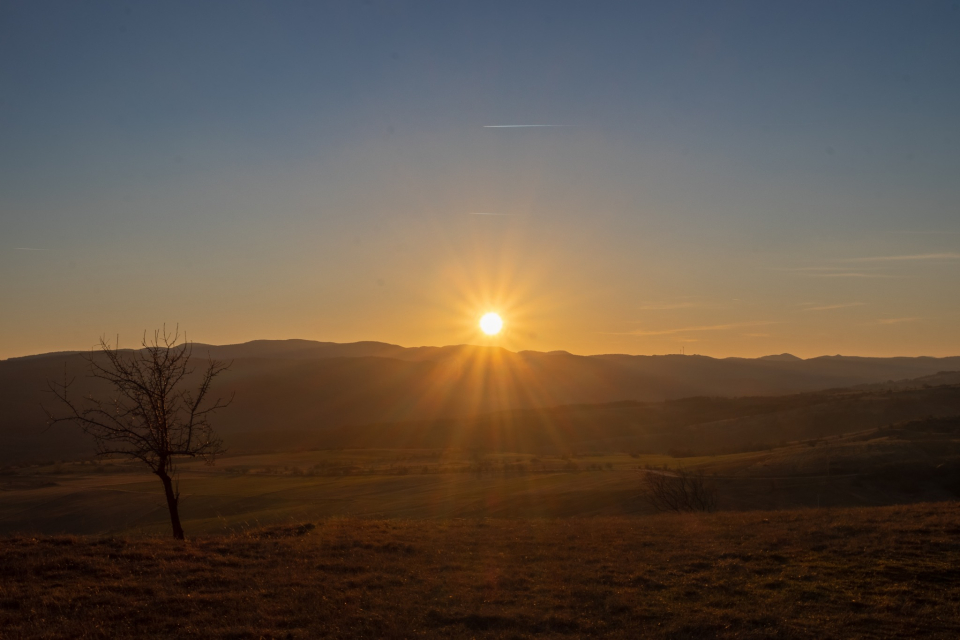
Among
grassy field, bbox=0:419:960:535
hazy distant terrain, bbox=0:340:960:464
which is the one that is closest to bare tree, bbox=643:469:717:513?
grassy field, bbox=0:419:960:535

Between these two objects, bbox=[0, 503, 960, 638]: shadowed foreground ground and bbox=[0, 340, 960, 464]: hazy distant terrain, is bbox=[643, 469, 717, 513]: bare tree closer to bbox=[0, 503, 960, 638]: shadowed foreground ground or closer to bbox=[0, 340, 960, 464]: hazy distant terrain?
bbox=[0, 503, 960, 638]: shadowed foreground ground

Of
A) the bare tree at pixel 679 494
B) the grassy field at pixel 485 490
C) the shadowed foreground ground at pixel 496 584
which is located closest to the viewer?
the shadowed foreground ground at pixel 496 584

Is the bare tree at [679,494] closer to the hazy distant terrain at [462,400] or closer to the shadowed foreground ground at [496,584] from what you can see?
the shadowed foreground ground at [496,584]

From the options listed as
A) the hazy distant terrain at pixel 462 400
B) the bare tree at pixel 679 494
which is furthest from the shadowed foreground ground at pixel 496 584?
the hazy distant terrain at pixel 462 400

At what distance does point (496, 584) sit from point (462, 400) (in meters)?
112

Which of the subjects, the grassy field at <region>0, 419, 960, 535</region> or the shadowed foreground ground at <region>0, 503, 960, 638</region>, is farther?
the grassy field at <region>0, 419, 960, 535</region>

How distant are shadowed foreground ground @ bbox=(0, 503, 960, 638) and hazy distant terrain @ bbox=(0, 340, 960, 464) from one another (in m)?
Answer: 25.2

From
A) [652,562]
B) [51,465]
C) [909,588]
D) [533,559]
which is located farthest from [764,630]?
[51,465]

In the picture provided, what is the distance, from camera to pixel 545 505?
25.8 meters

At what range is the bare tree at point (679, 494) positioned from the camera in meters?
22.7

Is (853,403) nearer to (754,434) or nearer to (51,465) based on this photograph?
(754,434)

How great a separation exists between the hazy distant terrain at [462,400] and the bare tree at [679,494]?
22.3 meters

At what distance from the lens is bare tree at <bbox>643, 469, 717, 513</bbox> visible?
2266cm

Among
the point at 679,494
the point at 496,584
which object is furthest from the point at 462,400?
the point at 496,584
